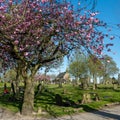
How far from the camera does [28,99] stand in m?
19.0

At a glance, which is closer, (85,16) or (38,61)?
(85,16)

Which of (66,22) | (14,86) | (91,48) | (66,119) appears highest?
(66,22)

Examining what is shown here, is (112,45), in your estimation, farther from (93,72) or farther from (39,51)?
(93,72)

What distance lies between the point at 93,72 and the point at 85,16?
59623 millimetres

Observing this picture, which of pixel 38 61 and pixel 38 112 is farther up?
pixel 38 61

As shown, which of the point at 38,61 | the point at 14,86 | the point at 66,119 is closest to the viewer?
the point at 66,119

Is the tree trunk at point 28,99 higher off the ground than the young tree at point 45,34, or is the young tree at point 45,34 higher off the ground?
the young tree at point 45,34

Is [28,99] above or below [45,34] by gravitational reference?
below

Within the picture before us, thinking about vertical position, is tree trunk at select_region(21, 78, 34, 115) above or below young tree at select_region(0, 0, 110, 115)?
below

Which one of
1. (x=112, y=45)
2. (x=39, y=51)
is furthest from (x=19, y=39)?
(x=112, y=45)

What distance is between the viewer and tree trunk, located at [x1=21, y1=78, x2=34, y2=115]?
60.8 ft

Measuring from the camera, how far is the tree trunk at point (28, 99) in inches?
729

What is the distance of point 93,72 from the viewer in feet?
251

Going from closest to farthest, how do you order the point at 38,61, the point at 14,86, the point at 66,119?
1. the point at 66,119
2. the point at 38,61
3. the point at 14,86
